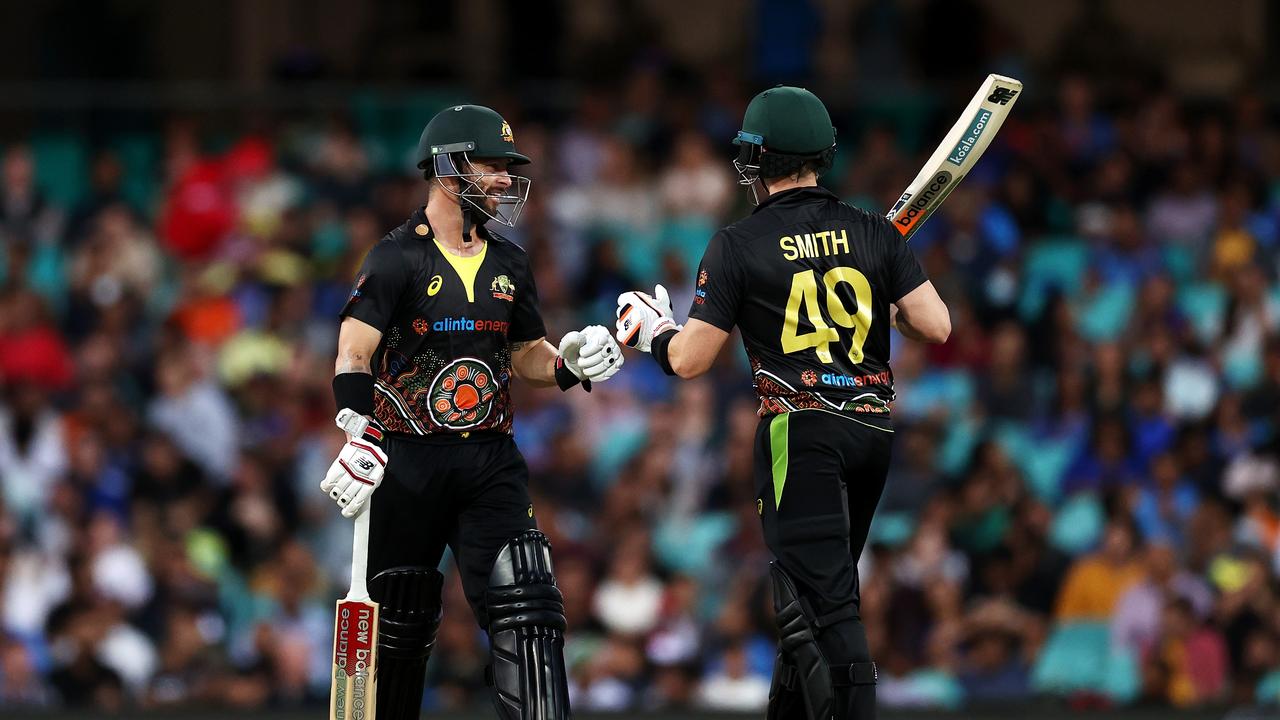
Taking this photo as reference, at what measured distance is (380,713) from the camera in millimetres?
6438

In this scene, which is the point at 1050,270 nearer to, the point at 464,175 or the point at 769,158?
the point at 769,158

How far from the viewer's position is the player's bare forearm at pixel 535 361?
6.63 metres

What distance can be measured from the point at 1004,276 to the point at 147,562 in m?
5.48

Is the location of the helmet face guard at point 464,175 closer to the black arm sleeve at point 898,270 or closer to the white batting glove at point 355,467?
the white batting glove at point 355,467

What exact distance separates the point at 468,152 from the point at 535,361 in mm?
766

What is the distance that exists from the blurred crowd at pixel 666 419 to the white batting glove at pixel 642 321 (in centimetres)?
418

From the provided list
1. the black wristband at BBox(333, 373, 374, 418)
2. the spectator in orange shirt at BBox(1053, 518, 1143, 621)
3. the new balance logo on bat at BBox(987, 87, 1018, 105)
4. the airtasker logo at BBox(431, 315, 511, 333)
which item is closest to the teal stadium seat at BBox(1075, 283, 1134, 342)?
the spectator in orange shirt at BBox(1053, 518, 1143, 621)

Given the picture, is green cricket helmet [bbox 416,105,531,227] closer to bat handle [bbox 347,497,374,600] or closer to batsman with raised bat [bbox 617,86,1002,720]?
batsman with raised bat [bbox 617,86,1002,720]

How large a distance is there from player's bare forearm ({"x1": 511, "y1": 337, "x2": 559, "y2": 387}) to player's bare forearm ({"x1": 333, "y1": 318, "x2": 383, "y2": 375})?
0.63m

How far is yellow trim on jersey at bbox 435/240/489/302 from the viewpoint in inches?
251

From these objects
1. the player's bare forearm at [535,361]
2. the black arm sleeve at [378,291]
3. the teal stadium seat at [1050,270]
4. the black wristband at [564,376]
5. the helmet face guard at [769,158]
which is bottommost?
the black wristband at [564,376]

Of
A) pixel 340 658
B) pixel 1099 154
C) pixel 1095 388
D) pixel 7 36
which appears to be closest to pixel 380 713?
pixel 340 658

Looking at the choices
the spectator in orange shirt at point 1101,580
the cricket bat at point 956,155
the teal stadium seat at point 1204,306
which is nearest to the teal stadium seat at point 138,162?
the spectator in orange shirt at point 1101,580

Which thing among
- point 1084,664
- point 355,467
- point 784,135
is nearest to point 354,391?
point 355,467
